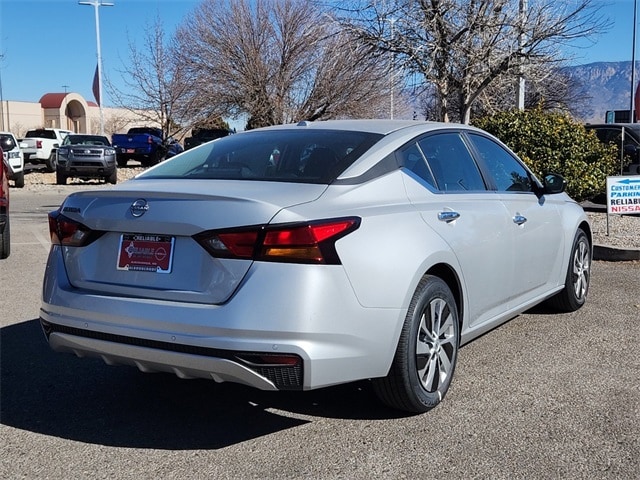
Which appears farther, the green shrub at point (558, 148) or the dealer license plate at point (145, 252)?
the green shrub at point (558, 148)

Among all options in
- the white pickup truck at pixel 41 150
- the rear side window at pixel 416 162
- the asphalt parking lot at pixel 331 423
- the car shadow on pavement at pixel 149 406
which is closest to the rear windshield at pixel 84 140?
the white pickup truck at pixel 41 150

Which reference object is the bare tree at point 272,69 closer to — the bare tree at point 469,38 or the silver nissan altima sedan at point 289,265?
the bare tree at point 469,38

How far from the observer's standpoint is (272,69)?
2289 cm

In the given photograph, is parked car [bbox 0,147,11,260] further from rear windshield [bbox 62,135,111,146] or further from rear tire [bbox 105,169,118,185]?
rear windshield [bbox 62,135,111,146]

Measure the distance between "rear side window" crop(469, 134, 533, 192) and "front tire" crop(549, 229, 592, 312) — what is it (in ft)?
3.15

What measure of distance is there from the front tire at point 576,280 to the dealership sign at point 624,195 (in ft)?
12.6

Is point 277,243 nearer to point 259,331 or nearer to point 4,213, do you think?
point 259,331

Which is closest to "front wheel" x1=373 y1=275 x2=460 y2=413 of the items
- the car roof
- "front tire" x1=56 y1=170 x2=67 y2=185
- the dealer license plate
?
the car roof

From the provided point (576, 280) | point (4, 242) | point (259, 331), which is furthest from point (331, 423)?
point (4, 242)

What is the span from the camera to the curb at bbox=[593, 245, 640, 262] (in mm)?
9031

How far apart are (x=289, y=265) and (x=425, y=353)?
1.11m

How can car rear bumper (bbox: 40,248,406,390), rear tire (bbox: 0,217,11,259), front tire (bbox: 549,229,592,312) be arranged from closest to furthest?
car rear bumper (bbox: 40,248,406,390) < front tire (bbox: 549,229,592,312) < rear tire (bbox: 0,217,11,259)

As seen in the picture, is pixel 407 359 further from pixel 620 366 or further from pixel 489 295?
pixel 620 366

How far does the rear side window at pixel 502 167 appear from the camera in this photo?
203 inches
